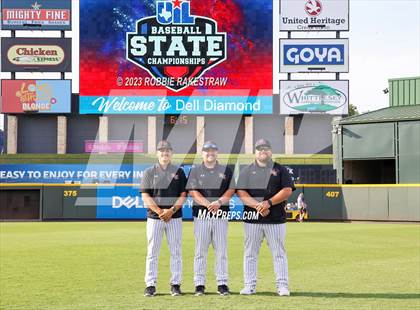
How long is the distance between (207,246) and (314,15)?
43539mm

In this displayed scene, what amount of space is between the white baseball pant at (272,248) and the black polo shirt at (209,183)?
21.3 inches

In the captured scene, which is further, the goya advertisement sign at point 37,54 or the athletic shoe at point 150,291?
the goya advertisement sign at point 37,54

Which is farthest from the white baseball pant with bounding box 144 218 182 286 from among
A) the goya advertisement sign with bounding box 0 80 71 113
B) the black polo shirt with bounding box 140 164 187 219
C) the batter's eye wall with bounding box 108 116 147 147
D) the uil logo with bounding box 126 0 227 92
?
the batter's eye wall with bounding box 108 116 147 147

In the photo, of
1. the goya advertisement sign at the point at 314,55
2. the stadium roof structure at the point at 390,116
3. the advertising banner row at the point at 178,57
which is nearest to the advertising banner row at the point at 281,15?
the goya advertisement sign at the point at 314,55

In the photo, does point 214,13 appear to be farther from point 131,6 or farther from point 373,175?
point 373,175

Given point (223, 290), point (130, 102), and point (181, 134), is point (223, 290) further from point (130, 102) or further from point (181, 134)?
point (181, 134)

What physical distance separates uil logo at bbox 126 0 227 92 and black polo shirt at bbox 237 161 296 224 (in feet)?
132

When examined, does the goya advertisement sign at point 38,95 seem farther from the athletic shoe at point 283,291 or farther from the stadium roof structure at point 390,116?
the athletic shoe at point 283,291

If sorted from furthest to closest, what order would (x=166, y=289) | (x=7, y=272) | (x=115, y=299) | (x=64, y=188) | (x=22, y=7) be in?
(x=22, y=7), (x=64, y=188), (x=7, y=272), (x=166, y=289), (x=115, y=299)

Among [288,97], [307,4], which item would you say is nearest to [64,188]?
[288,97]

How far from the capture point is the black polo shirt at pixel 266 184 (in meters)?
8.62

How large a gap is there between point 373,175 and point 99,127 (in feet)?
77.9

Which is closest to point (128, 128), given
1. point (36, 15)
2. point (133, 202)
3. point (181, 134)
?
point (181, 134)

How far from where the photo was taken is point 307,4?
163ft
